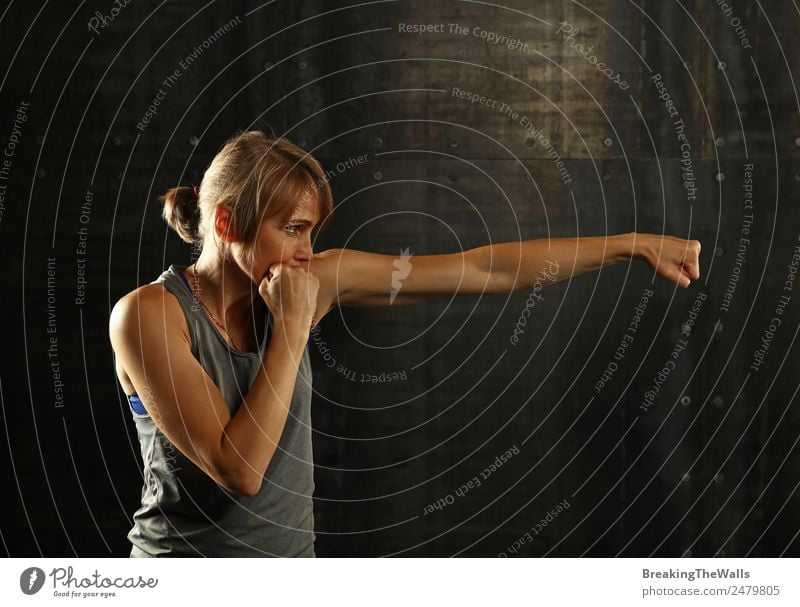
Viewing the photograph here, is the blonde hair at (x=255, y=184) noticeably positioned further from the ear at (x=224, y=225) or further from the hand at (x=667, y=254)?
the hand at (x=667, y=254)

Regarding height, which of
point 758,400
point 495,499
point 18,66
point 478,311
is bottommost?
point 495,499

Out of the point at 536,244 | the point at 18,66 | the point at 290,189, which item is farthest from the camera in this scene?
the point at 18,66

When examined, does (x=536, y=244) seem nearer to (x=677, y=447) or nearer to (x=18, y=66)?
(x=677, y=447)

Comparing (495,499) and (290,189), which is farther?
(495,499)

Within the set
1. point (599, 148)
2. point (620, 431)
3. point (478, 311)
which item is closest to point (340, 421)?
point (478, 311)

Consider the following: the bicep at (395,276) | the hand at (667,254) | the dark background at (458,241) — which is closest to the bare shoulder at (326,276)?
the bicep at (395,276)

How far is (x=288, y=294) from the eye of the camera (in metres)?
0.99

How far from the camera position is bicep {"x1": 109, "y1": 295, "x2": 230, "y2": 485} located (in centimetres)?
93

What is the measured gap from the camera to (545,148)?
4.35 ft

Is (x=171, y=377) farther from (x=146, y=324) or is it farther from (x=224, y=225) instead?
(x=224, y=225)

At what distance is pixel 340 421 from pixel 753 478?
0.61m
